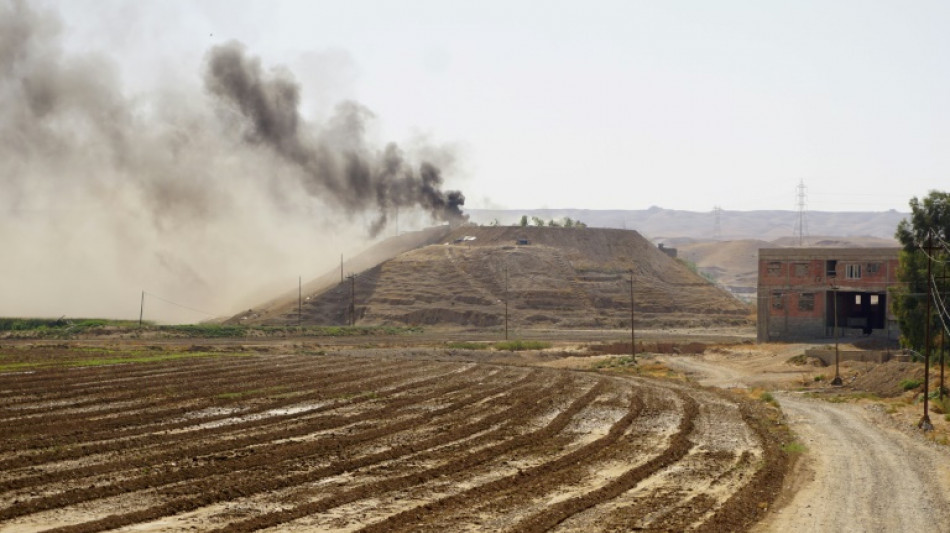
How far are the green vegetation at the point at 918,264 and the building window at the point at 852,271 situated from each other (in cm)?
1762

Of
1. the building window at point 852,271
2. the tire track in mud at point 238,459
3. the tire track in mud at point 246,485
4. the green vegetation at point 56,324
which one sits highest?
the building window at point 852,271

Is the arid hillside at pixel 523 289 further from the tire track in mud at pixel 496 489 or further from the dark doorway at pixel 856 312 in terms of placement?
the tire track in mud at pixel 496 489

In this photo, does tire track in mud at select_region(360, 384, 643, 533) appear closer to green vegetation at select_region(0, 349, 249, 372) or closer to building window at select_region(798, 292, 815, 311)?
green vegetation at select_region(0, 349, 249, 372)

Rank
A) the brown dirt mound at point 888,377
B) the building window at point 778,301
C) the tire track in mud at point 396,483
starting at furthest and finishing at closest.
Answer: the building window at point 778,301 → the brown dirt mound at point 888,377 → the tire track in mud at point 396,483

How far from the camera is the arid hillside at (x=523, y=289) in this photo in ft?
400

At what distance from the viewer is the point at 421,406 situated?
43.2 meters

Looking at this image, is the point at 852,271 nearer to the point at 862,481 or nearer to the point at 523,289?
the point at 523,289

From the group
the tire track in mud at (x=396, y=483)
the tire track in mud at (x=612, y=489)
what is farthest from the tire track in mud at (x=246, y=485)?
the tire track in mud at (x=612, y=489)

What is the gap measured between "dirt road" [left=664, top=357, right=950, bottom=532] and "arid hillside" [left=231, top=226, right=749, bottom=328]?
78.1m

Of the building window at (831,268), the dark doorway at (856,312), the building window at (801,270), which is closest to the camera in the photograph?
the building window at (831,268)

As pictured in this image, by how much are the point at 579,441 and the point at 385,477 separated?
900 centimetres

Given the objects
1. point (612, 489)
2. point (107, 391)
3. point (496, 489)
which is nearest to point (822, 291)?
point (107, 391)

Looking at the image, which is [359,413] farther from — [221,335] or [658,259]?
[658,259]

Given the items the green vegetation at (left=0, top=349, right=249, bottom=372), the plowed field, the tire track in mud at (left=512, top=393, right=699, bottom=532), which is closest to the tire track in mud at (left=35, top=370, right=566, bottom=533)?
the plowed field
